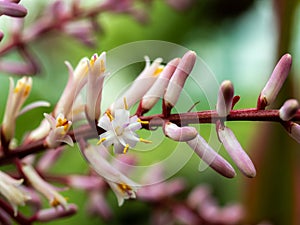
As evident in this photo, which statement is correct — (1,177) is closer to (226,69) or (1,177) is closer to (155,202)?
(155,202)

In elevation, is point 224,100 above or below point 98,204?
above

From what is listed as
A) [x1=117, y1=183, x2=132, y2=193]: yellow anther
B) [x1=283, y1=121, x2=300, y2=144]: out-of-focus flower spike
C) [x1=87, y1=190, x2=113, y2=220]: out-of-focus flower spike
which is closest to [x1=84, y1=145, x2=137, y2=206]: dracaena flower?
[x1=117, y1=183, x2=132, y2=193]: yellow anther

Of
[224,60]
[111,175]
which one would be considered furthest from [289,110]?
[224,60]

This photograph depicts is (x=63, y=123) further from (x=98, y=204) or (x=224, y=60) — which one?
(x=224, y=60)

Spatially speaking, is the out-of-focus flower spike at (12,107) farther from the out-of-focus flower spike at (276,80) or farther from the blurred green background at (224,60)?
the blurred green background at (224,60)

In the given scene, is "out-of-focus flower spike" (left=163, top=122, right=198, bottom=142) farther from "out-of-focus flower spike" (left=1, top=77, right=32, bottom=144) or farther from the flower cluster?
"out-of-focus flower spike" (left=1, top=77, right=32, bottom=144)

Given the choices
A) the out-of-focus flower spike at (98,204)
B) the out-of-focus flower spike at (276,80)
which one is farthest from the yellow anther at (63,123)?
the out-of-focus flower spike at (98,204)

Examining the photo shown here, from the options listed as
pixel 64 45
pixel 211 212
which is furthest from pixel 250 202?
pixel 64 45
